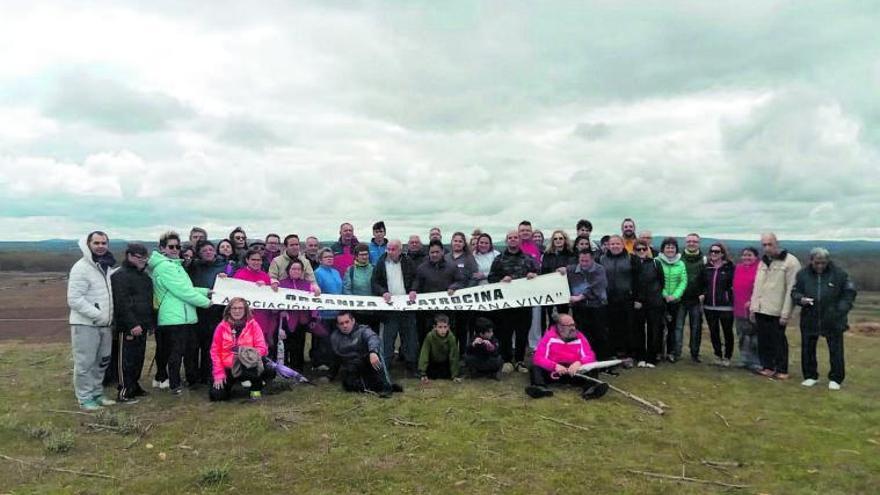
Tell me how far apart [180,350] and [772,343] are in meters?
9.69

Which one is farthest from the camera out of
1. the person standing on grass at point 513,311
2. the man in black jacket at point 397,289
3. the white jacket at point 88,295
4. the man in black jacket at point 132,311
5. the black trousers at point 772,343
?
the person standing on grass at point 513,311

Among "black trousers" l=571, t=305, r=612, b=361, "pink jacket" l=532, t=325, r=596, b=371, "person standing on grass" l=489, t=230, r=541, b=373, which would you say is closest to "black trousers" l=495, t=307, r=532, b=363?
"person standing on grass" l=489, t=230, r=541, b=373

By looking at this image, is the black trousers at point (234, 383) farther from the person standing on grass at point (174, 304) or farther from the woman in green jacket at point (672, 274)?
the woman in green jacket at point (672, 274)

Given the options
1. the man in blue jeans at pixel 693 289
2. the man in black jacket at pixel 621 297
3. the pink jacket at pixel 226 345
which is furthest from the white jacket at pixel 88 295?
the man in blue jeans at pixel 693 289

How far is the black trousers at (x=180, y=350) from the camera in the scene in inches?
347

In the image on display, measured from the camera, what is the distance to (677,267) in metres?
10.6

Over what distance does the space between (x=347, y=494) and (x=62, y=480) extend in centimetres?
284

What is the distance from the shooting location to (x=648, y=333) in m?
10.9

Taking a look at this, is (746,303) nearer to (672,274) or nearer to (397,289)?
(672,274)

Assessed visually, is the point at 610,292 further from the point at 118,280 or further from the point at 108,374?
the point at 108,374

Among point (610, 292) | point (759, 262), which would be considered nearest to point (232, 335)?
point (610, 292)

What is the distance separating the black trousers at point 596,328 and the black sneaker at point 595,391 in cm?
173

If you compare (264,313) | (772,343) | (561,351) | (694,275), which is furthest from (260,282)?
(772,343)

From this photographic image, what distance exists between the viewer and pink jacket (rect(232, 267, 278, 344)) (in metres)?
9.70
